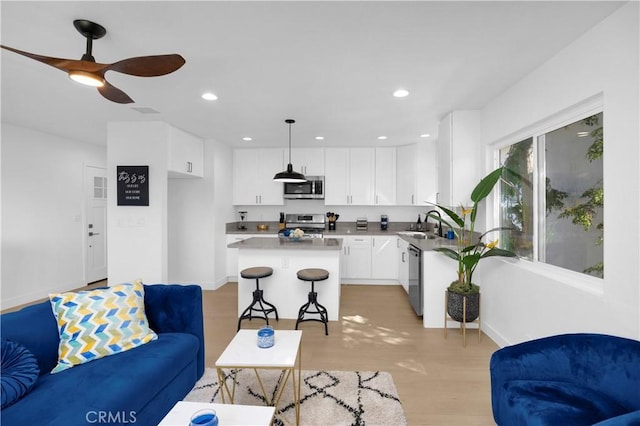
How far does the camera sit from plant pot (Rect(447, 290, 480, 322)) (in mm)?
2957

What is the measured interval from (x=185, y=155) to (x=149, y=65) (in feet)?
9.20

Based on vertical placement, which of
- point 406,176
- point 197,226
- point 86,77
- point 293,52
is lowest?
point 197,226

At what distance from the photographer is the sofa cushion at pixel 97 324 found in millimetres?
1708

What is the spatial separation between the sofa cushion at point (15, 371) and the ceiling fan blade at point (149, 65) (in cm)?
155

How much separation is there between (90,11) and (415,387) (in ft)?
10.6

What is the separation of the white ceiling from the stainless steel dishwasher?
5.57ft

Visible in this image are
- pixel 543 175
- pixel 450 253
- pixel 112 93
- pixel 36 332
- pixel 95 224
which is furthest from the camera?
pixel 95 224

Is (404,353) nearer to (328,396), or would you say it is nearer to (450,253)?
(328,396)

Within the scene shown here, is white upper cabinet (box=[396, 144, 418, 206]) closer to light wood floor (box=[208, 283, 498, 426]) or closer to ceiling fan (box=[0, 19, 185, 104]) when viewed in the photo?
light wood floor (box=[208, 283, 498, 426])

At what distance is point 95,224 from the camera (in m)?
5.18

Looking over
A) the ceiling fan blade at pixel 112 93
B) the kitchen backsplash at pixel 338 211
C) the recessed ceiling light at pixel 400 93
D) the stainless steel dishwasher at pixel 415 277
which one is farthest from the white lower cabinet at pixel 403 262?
the ceiling fan blade at pixel 112 93

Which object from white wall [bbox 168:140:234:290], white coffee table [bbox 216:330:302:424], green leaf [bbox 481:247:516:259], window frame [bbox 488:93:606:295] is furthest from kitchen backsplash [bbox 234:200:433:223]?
white coffee table [bbox 216:330:302:424]

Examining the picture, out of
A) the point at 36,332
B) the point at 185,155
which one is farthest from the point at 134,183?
the point at 36,332

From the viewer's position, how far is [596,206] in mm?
1954
